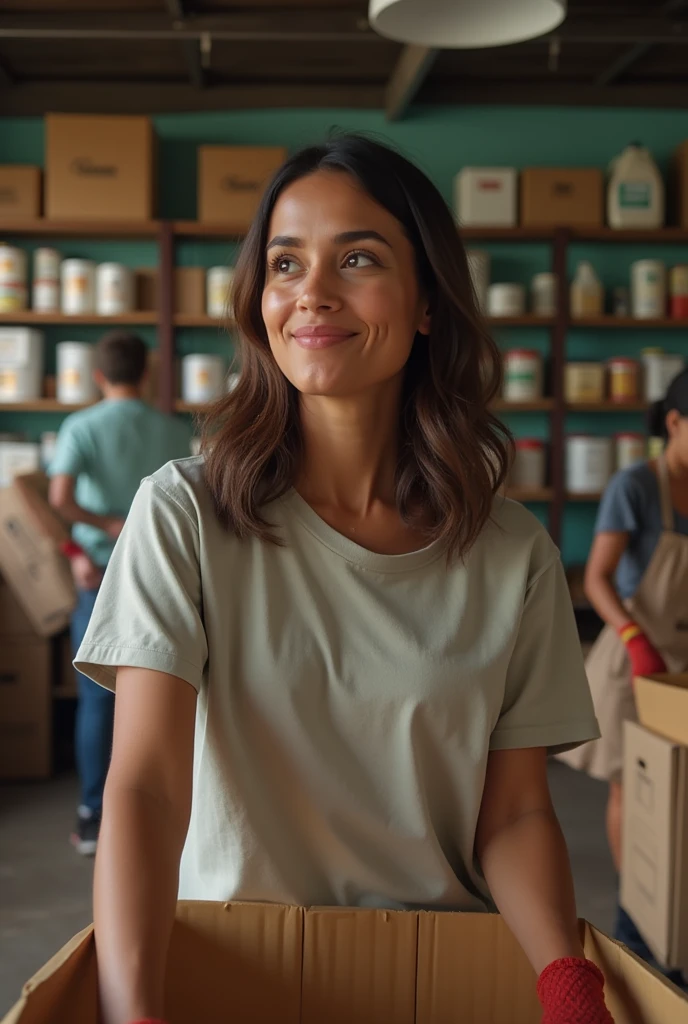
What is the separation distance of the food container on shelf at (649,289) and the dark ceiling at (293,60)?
3.03 ft

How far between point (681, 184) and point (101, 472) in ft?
10.5

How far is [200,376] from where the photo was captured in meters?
4.88

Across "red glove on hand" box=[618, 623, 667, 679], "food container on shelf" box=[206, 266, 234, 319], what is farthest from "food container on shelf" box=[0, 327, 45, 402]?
"red glove on hand" box=[618, 623, 667, 679]

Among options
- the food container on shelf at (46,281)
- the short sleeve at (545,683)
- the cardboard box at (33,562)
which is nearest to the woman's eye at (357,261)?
the short sleeve at (545,683)

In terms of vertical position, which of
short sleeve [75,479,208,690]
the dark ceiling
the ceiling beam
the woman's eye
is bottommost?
short sleeve [75,479,208,690]

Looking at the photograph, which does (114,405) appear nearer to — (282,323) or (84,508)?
(84,508)

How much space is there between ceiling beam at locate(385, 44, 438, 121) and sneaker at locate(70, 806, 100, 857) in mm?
3195

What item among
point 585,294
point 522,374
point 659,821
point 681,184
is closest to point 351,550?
point 659,821

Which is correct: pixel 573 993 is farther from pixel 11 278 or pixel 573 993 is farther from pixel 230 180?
pixel 11 278

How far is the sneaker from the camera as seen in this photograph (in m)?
3.54

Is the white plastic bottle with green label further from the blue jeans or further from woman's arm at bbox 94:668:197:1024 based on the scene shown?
woman's arm at bbox 94:668:197:1024

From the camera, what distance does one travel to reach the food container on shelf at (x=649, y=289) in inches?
196

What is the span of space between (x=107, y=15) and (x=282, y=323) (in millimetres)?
3787

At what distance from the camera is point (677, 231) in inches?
194
